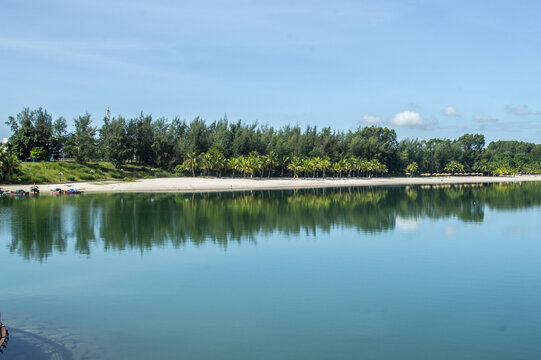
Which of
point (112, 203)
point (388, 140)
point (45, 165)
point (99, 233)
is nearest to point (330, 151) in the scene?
point (388, 140)

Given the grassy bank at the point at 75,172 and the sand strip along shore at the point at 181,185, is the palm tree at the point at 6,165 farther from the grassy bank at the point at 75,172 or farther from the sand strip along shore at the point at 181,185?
the sand strip along shore at the point at 181,185

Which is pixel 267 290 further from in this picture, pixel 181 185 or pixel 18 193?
pixel 181 185

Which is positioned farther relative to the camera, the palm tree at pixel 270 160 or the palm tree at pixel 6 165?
the palm tree at pixel 270 160

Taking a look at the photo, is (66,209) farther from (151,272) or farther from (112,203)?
(151,272)

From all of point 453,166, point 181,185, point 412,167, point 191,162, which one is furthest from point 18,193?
point 453,166

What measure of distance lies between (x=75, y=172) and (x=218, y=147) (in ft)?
108

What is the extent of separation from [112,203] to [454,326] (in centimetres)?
4824

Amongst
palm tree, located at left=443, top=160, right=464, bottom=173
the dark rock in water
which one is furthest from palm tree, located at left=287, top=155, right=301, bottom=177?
the dark rock in water

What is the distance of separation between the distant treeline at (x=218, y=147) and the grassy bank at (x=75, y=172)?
262 centimetres

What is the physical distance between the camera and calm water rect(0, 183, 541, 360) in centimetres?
1412

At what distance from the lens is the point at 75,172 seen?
85875 mm

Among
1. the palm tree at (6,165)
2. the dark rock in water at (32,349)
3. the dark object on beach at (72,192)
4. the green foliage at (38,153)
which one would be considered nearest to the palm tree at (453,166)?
the green foliage at (38,153)

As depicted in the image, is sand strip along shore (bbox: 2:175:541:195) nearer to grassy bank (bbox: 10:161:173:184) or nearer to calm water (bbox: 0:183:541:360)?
grassy bank (bbox: 10:161:173:184)

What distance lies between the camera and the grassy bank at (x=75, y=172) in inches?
3106
